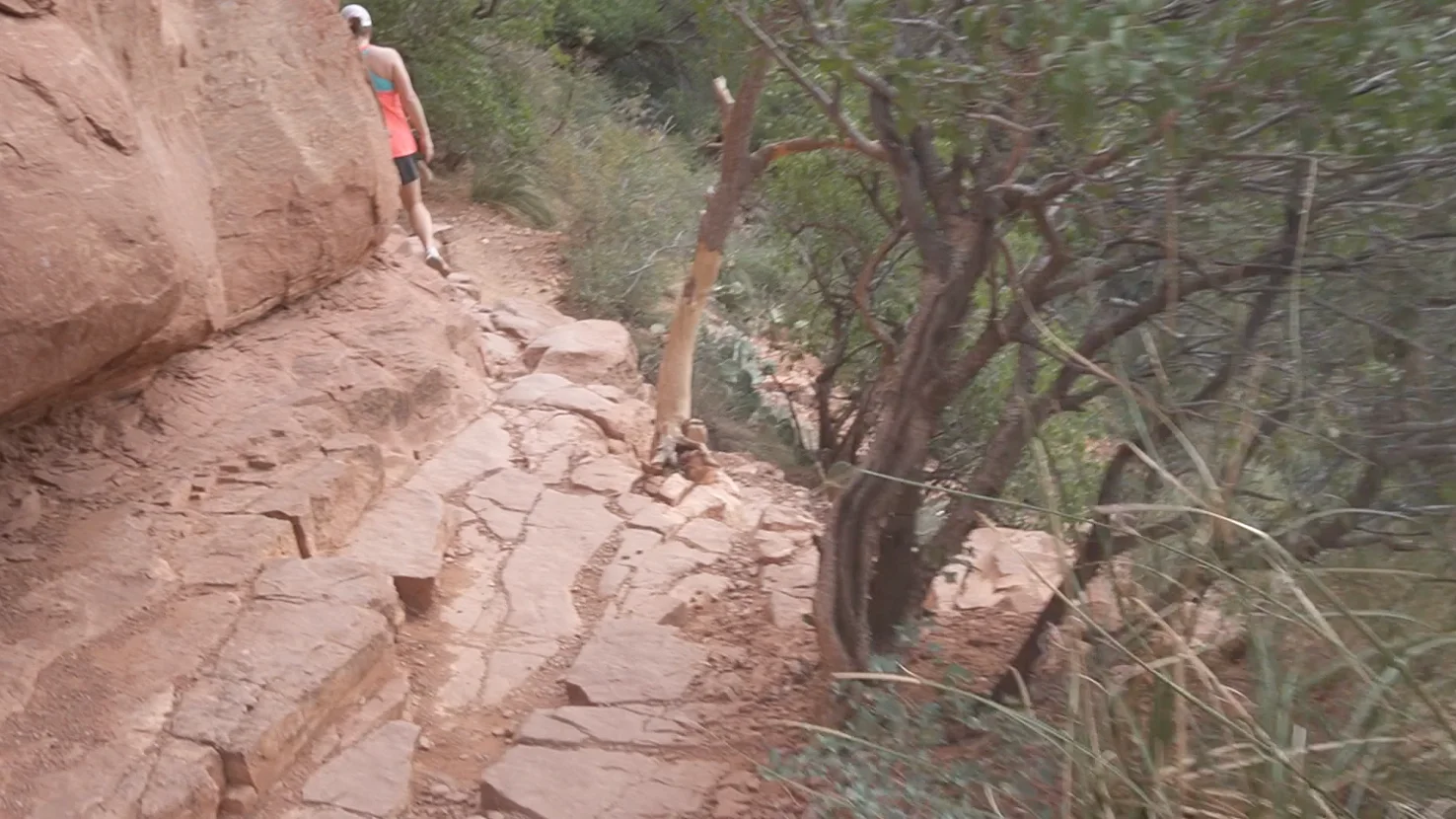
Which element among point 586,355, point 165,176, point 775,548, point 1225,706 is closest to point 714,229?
point 586,355

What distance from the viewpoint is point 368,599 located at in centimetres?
398

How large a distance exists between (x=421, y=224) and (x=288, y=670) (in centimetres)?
459

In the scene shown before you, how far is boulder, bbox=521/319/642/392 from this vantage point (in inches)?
287

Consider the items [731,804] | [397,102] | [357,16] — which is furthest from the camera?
[397,102]

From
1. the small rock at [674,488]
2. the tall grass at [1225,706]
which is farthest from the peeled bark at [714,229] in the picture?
the tall grass at [1225,706]

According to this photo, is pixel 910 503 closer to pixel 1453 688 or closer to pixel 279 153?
pixel 1453 688

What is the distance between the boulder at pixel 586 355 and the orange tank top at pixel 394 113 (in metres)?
1.45

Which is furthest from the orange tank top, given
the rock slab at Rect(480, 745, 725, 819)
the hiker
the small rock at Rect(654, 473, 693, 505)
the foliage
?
the rock slab at Rect(480, 745, 725, 819)

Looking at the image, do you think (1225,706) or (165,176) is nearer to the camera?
(1225,706)

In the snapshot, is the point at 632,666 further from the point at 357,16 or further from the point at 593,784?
the point at 357,16

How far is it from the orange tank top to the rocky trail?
114 centimetres

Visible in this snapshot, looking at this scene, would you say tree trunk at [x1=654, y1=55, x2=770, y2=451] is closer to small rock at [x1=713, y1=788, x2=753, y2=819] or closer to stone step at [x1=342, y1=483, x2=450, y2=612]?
stone step at [x1=342, y1=483, x2=450, y2=612]

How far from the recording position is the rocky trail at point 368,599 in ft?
10.7

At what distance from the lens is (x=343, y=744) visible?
3531mm
